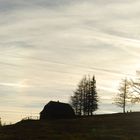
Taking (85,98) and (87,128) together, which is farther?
(85,98)

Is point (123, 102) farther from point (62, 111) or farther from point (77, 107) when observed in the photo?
point (62, 111)

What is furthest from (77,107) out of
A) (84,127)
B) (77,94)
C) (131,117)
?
(84,127)

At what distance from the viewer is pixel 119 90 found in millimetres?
132000

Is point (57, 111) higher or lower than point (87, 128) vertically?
higher

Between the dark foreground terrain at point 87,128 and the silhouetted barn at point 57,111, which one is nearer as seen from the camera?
the dark foreground terrain at point 87,128

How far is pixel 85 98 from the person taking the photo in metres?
133

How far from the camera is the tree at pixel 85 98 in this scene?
429ft

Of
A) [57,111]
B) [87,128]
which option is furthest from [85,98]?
[87,128]

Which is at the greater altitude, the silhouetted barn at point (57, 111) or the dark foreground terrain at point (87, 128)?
the silhouetted barn at point (57, 111)

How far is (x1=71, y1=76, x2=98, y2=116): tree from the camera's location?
429 feet

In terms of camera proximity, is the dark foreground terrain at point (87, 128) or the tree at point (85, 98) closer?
the dark foreground terrain at point (87, 128)

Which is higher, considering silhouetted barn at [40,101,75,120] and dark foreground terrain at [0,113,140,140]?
silhouetted barn at [40,101,75,120]

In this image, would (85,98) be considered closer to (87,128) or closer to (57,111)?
(57,111)

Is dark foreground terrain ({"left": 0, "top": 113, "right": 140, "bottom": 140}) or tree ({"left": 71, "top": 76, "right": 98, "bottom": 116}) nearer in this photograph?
dark foreground terrain ({"left": 0, "top": 113, "right": 140, "bottom": 140})
